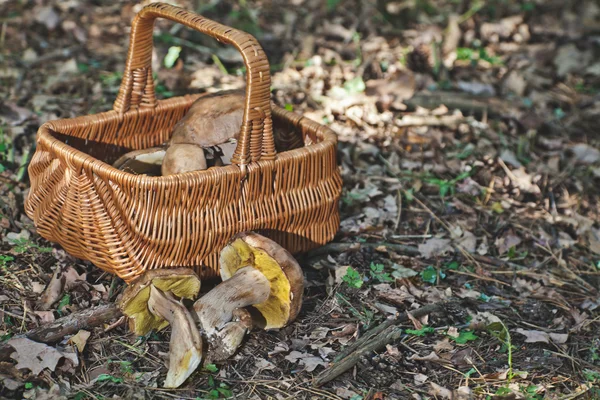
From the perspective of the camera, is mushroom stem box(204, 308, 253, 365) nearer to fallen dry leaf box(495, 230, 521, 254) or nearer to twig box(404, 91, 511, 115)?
fallen dry leaf box(495, 230, 521, 254)

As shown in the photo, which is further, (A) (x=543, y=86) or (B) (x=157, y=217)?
(A) (x=543, y=86)

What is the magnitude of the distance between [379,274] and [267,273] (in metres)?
0.88

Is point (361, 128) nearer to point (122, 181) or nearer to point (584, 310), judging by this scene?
point (584, 310)

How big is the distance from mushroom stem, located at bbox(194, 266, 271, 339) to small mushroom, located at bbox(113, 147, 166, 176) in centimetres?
84

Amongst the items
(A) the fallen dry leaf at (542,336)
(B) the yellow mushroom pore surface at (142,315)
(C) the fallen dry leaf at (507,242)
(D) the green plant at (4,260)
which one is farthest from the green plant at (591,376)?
(D) the green plant at (4,260)

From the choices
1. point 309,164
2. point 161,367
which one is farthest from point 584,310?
point 161,367

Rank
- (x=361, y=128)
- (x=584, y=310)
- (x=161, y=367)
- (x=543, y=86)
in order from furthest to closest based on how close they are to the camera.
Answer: (x=543, y=86), (x=361, y=128), (x=584, y=310), (x=161, y=367)

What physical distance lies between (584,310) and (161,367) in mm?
2408

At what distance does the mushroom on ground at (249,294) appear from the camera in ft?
10.2

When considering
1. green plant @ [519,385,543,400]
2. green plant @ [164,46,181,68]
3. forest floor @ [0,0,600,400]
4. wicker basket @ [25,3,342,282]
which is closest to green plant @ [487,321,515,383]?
forest floor @ [0,0,600,400]

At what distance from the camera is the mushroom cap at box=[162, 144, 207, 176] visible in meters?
3.39

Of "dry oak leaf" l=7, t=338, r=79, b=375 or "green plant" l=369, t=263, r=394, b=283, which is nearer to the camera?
"dry oak leaf" l=7, t=338, r=79, b=375

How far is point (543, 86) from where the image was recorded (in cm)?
647

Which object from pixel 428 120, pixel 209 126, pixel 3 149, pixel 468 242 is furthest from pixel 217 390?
pixel 428 120
